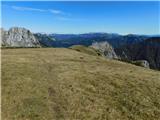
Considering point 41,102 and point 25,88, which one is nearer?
point 41,102

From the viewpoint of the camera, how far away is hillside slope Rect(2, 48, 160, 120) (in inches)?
978

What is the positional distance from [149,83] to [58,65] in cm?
Result: 1718

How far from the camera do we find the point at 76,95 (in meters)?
29.2

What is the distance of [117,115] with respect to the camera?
82.0ft

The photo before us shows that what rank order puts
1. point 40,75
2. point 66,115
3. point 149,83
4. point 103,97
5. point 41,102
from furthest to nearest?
point 40,75 < point 149,83 < point 103,97 < point 41,102 < point 66,115

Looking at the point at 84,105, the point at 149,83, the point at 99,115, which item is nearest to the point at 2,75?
the point at 84,105

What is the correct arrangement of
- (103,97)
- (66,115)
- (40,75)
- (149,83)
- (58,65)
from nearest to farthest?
1. (66,115)
2. (103,97)
3. (149,83)
4. (40,75)
5. (58,65)

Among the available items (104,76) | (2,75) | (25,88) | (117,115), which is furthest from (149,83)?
(2,75)

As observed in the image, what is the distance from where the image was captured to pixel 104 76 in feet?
120

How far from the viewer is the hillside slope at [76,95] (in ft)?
81.5

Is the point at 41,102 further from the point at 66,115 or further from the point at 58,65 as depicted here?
the point at 58,65

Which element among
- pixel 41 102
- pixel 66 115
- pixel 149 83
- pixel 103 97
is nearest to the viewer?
pixel 66 115

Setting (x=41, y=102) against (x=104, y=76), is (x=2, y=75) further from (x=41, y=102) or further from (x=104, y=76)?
(x=104, y=76)

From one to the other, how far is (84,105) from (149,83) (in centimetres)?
1130
